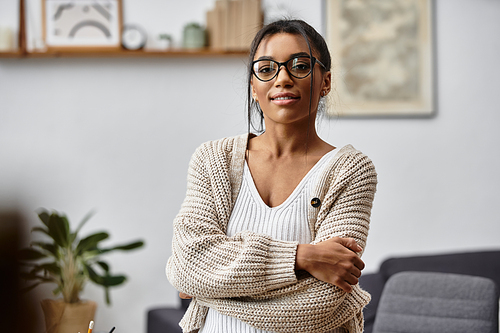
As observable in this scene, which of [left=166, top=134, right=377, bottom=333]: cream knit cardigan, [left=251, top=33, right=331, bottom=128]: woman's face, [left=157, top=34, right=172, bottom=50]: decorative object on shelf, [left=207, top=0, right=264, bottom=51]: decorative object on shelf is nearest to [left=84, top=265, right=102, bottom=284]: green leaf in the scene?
[left=157, top=34, right=172, bottom=50]: decorative object on shelf

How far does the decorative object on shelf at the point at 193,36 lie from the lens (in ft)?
10.1

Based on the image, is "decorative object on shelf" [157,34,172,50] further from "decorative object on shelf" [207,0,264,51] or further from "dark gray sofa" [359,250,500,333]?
"dark gray sofa" [359,250,500,333]

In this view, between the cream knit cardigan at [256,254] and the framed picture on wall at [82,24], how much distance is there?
197 cm

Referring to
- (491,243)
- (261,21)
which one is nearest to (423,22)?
(261,21)

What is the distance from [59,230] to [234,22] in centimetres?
153

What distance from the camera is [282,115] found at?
1.28 metres

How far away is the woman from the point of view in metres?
1.20

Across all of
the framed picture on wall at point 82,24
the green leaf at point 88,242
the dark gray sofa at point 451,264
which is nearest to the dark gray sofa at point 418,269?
the dark gray sofa at point 451,264

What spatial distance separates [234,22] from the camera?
3.13 m

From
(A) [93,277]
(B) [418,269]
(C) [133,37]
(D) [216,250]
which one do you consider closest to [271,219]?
(D) [216,250]

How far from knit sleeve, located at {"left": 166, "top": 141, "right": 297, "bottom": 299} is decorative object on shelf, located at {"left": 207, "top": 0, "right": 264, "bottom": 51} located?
6.04ft

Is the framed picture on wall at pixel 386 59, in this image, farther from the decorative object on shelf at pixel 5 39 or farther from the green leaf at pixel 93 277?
the decorative object on shelf at pixel 5 39

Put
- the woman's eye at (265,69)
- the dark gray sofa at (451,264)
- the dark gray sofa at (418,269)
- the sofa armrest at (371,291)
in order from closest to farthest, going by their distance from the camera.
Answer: the woman's eye at (265,69), the sofa armrest at (371,291), the dark gray sofa at (418,269), the dark gray sofa at (451,264)


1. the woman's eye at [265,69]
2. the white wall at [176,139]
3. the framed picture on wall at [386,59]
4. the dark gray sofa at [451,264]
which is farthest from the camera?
the framed picture on wall at [386,59]
